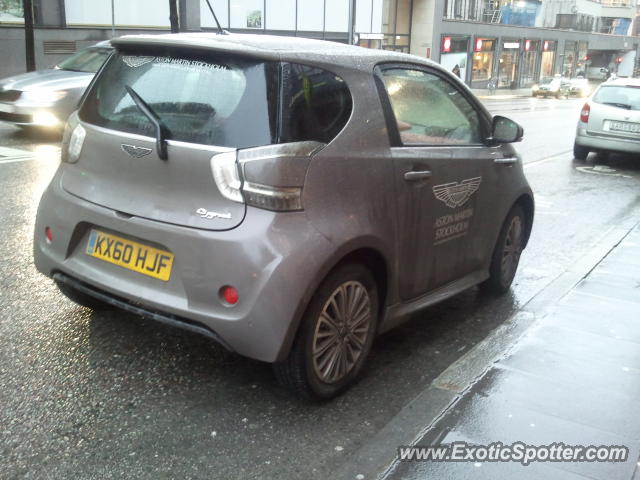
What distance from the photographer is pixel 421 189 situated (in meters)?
3.95

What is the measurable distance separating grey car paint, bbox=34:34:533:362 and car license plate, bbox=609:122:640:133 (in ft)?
31.5

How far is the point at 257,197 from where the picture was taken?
315cm

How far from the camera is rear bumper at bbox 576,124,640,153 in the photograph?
12562mm

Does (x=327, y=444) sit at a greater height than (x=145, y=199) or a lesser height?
lesser

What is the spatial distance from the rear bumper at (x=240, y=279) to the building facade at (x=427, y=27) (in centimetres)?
2360

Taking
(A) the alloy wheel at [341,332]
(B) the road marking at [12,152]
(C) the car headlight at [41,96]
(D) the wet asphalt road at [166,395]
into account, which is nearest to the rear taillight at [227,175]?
(A) the alloy wheel at [341,332]

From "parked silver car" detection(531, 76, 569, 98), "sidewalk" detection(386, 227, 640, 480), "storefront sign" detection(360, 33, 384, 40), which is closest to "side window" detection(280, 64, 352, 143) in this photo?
"sidewalk" detection(386, 227, 640, 480)

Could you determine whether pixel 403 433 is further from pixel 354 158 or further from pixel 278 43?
pixel 278 43

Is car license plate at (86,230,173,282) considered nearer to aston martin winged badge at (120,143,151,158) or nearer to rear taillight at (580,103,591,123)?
aston martin winged badge at (120,143,151,158)

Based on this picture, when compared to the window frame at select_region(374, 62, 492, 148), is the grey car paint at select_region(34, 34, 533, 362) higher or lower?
lower

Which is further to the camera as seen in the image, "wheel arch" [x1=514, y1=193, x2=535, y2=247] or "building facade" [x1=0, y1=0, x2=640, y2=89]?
"building facade" [x1=0, y1=0, x2=640, y2=89]

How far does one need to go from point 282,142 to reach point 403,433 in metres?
1.43

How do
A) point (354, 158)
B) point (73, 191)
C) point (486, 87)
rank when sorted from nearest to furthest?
point (354, 158)
point (73, 191)
point (486, 87)

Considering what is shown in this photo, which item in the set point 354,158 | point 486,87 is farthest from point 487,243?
point 486,87
